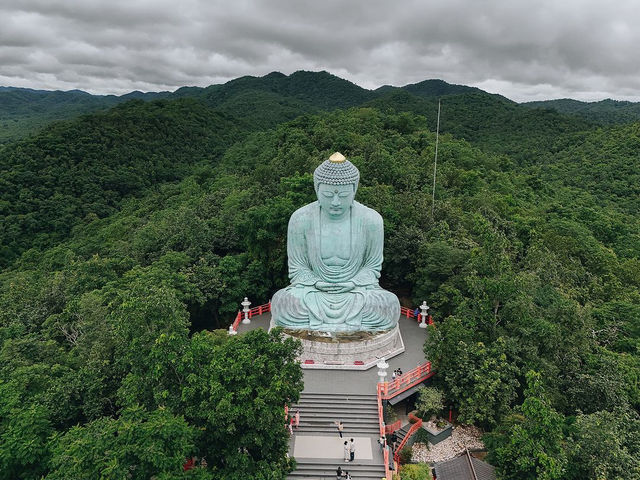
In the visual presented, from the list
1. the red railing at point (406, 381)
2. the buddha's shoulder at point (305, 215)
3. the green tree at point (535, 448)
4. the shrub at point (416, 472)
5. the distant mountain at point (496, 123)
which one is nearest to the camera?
the green tree at point (535, 448)

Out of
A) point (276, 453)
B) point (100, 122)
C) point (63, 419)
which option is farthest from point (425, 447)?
point (100, 122)

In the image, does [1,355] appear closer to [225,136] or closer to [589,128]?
[225,136]

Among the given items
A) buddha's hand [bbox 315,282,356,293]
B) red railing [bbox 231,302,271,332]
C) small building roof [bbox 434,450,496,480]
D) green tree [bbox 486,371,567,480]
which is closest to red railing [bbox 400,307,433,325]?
buddha's hand [bbox 315,282,356,293]

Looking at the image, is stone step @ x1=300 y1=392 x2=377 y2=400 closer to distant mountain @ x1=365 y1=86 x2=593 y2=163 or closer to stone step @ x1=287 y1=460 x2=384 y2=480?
stone step @ x1=287 y1=460 x2=384 y2=480

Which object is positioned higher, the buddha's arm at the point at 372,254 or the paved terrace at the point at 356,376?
the buddha's arm at the point at 372,254

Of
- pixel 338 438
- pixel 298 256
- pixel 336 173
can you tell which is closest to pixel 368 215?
pixel 336 173

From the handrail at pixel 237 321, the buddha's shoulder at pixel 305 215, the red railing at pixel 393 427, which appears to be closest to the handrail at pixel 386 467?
the red railing at pixel 393 427

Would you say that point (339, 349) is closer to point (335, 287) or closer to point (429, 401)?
point (335, 287)

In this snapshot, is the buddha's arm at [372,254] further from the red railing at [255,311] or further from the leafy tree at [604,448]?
the leafy tree at [604,448]
